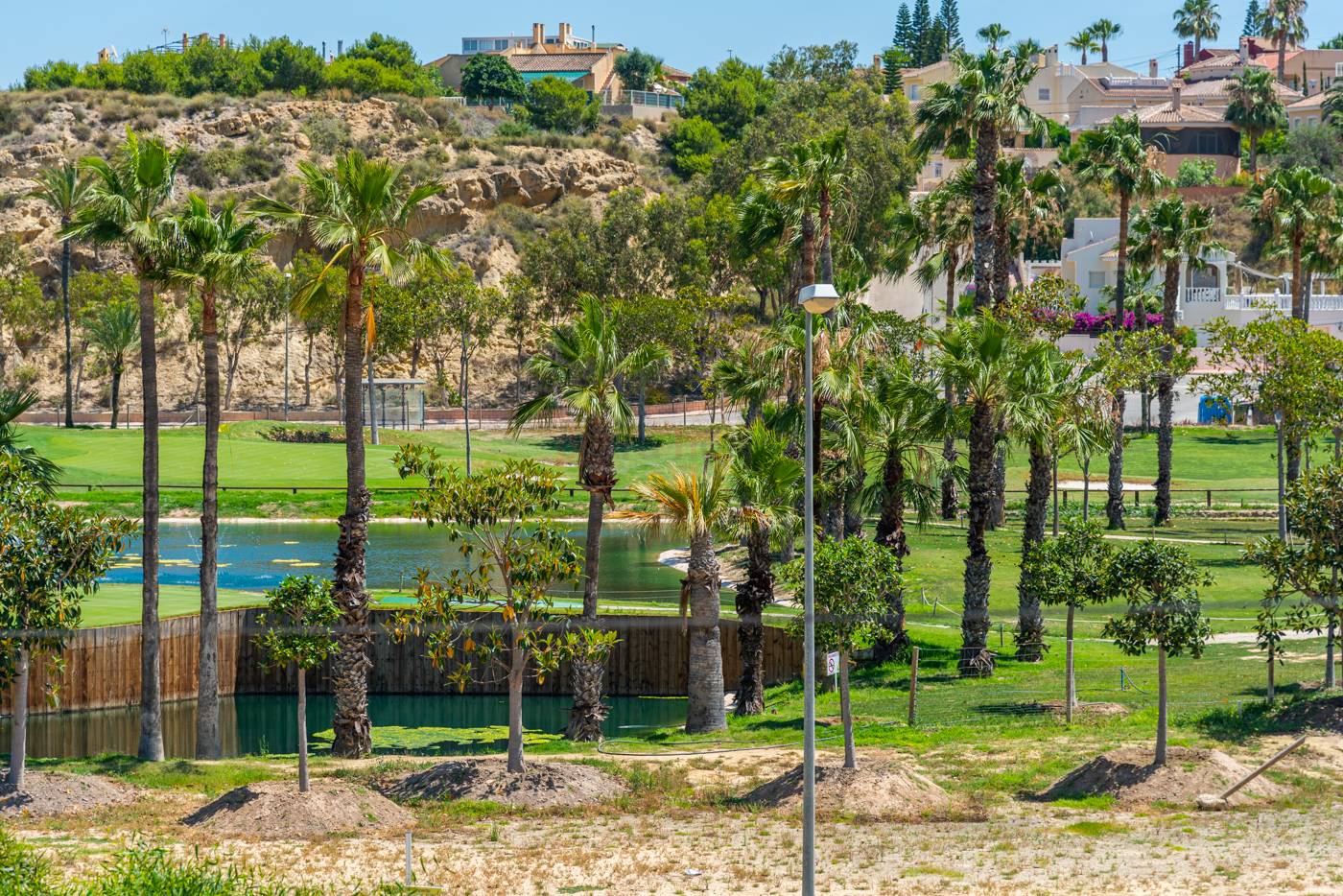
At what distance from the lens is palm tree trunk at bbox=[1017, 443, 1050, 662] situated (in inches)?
1485

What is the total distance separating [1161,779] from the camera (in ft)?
86.3

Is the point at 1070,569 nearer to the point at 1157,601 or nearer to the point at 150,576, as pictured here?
the point at 1157,601

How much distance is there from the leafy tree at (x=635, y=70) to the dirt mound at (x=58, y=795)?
542ft

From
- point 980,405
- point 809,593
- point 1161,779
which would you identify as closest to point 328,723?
point 980,405

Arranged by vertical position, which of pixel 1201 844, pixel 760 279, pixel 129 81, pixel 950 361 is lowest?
pixel 1201 844

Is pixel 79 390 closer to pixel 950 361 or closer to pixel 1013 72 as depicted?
pixel 1013 72

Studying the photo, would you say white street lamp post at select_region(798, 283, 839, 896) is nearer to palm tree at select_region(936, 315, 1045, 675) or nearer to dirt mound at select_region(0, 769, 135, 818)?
dirt mound at select_region(0, 769, 135, 818)

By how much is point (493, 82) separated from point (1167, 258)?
4697 inches

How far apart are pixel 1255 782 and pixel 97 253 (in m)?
110

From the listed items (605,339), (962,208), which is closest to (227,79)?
(962,208)

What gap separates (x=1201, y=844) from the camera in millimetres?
23547

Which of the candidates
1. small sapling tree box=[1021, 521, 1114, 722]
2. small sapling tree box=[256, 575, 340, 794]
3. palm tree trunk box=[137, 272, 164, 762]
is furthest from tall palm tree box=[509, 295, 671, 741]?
small sapling tree box=[1021, 521, 1114, 722]

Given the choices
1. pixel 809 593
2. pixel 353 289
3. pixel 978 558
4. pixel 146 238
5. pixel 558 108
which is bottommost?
pixel 978 558

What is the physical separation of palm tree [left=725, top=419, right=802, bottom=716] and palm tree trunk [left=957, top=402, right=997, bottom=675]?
4401mm
